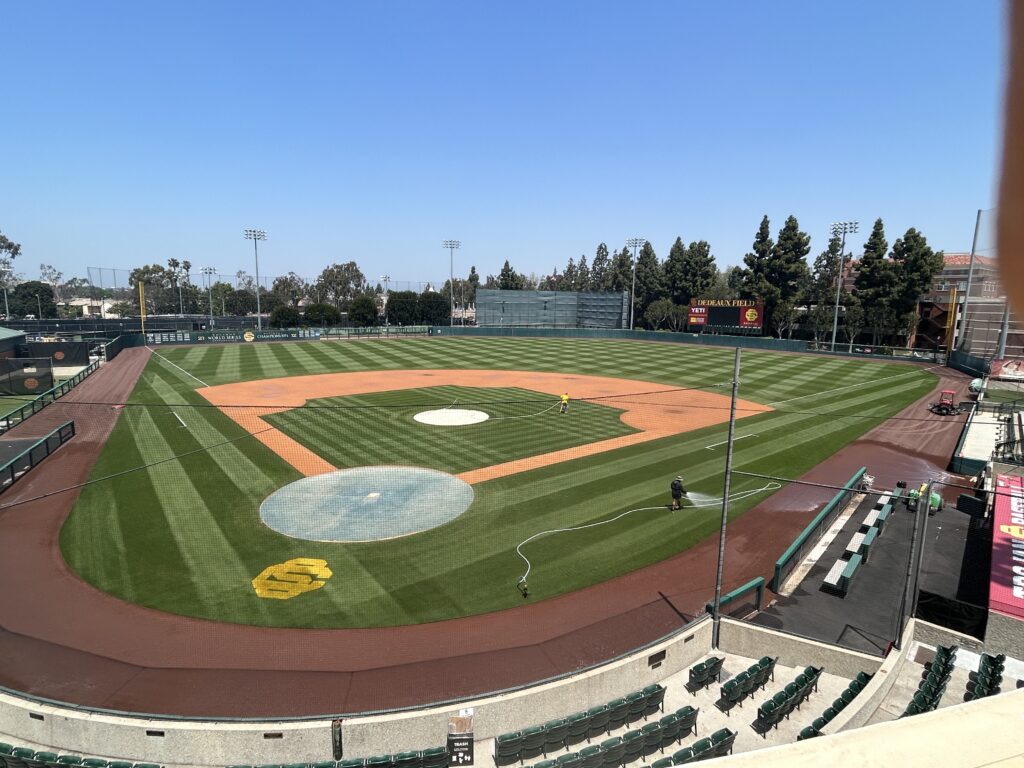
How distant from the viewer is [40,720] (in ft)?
29.5

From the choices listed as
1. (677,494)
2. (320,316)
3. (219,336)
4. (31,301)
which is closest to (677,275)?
(320,316)

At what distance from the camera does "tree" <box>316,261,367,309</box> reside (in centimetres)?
13275

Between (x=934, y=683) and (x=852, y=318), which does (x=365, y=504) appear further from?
(x=852, y=318)

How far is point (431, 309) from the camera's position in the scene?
95750 mm

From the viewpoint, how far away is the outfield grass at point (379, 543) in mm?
13578

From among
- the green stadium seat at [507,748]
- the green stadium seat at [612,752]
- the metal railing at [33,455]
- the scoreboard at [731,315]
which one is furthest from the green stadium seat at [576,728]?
the scoreboard at [731,315]

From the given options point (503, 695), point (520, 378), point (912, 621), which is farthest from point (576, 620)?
point (520, 378)

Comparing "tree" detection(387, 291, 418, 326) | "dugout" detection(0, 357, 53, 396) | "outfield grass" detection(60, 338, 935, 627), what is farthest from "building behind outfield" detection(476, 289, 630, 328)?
"dugout" detection(0, 357, 53, 396)

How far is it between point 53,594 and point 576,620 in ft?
39.1

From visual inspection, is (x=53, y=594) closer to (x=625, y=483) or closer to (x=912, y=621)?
(x=625, y=483)

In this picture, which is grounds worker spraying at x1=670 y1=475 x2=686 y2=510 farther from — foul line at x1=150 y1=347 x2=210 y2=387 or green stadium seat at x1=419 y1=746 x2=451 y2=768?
foul line at x1=150 y1=347 x2=210 y2=387

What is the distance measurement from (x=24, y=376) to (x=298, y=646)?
3342cm

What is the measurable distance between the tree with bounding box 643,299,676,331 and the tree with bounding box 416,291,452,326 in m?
31.3

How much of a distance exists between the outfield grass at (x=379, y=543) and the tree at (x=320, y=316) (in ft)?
167
